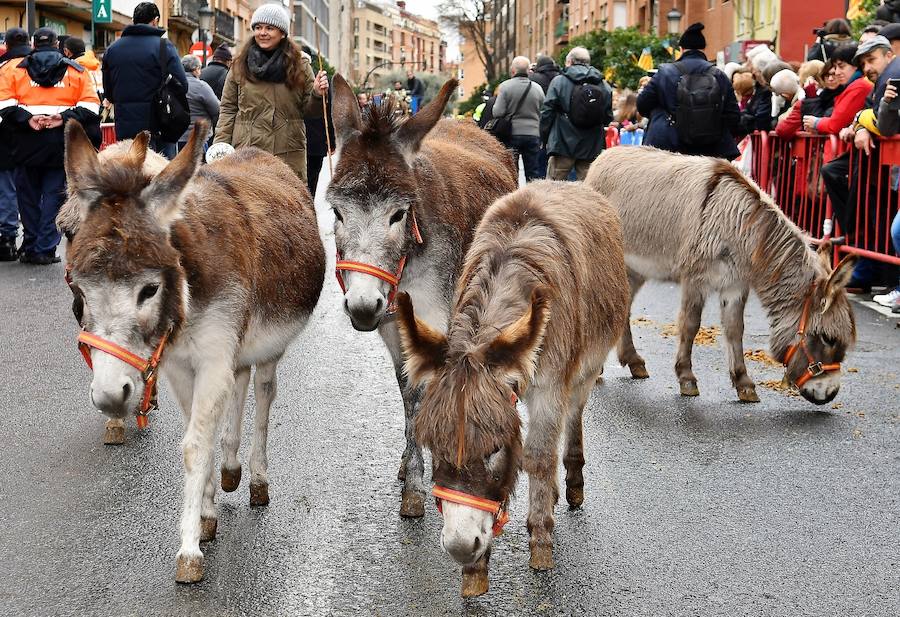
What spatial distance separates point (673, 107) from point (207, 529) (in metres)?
7.93

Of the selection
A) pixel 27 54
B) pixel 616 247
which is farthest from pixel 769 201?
pixel 27 54

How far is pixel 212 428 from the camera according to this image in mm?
4703

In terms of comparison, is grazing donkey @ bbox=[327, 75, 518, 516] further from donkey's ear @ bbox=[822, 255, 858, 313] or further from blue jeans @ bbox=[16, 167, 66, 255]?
blue jeans @ bbox=[16, 167, 66, 255]

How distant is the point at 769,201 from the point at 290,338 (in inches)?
156

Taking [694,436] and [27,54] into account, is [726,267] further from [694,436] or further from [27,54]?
[27,54]

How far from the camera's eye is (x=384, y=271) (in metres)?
5.16

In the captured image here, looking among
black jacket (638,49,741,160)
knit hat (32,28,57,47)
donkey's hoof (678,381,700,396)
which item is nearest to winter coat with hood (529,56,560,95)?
black jacket (638,49,741,160)

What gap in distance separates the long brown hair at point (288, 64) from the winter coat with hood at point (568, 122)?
706 cm

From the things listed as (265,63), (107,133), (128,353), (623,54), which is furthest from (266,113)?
(623,54)

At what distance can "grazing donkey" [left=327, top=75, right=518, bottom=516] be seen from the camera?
516 cm

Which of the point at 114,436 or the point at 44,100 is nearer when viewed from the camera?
the point at 114,436

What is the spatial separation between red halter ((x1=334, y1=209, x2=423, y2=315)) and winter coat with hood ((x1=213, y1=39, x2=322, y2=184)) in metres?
2.90

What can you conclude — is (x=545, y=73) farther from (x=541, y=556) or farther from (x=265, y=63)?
(x=541, y=556)

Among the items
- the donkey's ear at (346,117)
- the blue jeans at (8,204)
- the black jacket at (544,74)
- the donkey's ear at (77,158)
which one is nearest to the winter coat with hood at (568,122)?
the black jacket at (544,74)
